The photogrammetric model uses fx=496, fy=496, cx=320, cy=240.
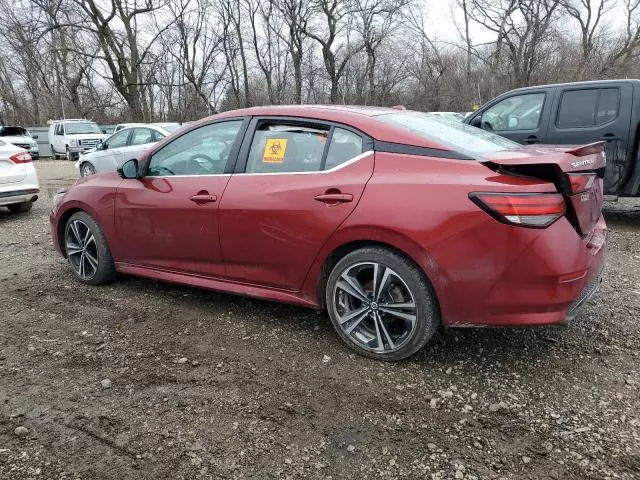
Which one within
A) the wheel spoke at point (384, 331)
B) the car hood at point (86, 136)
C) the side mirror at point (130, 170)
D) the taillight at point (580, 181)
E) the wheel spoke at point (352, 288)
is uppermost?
the car hood at point (86, 136)

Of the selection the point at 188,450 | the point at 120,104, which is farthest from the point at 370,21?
the point at 188,450

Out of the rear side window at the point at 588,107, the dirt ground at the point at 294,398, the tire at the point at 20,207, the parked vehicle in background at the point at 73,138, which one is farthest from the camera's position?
the parked vehicle in background at the point at 73,138

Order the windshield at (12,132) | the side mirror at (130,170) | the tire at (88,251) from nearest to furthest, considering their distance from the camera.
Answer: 1. the side mirror at (130,170)
2. the tire at (88,251)
3. the windshield at (12,132)

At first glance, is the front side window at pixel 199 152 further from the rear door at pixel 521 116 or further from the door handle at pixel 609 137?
the door handle at pixel 609 137

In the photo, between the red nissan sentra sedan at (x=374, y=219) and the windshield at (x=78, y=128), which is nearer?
the red nissan sentra sedan at (x=374, y=219)

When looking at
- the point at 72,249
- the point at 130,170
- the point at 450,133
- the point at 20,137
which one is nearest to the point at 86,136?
the point at 20,137

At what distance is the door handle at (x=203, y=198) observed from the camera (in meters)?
3.46

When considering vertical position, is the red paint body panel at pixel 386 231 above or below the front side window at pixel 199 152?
below

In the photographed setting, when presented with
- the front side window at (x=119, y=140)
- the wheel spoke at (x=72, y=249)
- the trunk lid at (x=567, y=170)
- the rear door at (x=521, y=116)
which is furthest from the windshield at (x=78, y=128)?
the trunk lid at (x=567, y=170)

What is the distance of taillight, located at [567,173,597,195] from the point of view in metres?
2.60

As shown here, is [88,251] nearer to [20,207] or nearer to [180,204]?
[180,204]

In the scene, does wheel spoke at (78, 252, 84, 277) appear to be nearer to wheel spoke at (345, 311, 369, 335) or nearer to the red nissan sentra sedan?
the red nissan sentra sedan

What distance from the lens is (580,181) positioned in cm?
266

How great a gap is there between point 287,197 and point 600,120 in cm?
515
